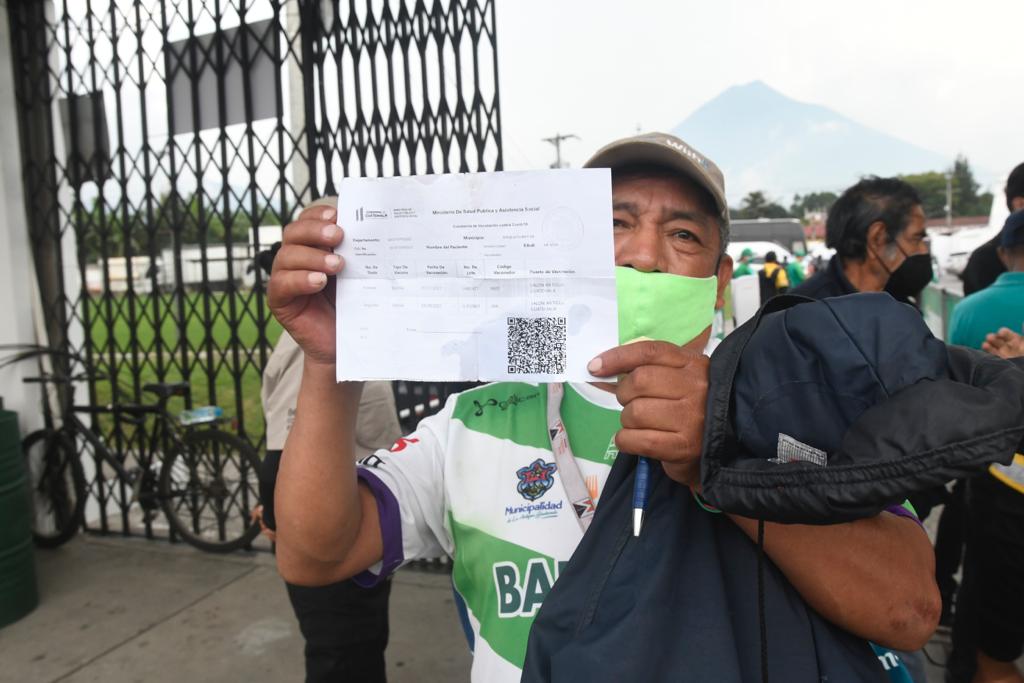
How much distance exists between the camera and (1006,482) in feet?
8.15

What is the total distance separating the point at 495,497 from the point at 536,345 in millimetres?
363

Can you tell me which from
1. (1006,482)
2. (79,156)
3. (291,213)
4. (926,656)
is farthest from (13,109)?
(926,656)

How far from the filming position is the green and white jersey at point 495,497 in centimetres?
118

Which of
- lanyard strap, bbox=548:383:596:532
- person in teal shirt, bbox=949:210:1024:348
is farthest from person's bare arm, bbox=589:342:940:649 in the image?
person in teal shirt, bbox=949:210:1024:348

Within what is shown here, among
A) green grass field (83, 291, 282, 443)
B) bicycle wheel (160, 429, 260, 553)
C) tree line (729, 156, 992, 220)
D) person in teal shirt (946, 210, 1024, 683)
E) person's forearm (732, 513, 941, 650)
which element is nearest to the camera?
person's forearm (732, 513, 941, 650)

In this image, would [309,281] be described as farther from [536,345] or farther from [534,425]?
[534,425]

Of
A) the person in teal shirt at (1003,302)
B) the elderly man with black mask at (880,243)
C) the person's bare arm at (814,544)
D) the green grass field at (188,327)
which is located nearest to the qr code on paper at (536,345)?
the person's bare arm at (814,544)

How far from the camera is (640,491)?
36.3 inches

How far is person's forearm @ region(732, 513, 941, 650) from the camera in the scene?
876 millimetres

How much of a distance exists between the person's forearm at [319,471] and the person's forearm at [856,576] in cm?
67

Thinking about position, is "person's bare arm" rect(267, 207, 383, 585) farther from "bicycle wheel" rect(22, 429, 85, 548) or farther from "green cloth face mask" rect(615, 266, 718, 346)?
"bicycle wheel" rect(22, 429, 85, 548)

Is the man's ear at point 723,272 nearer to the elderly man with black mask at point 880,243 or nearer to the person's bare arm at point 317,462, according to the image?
the person's bare arm at point 317,462

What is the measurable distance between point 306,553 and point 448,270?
23.3 inches

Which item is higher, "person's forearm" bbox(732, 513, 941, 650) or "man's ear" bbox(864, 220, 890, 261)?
"man's ear" bbox(864, 220, 890, 261)
